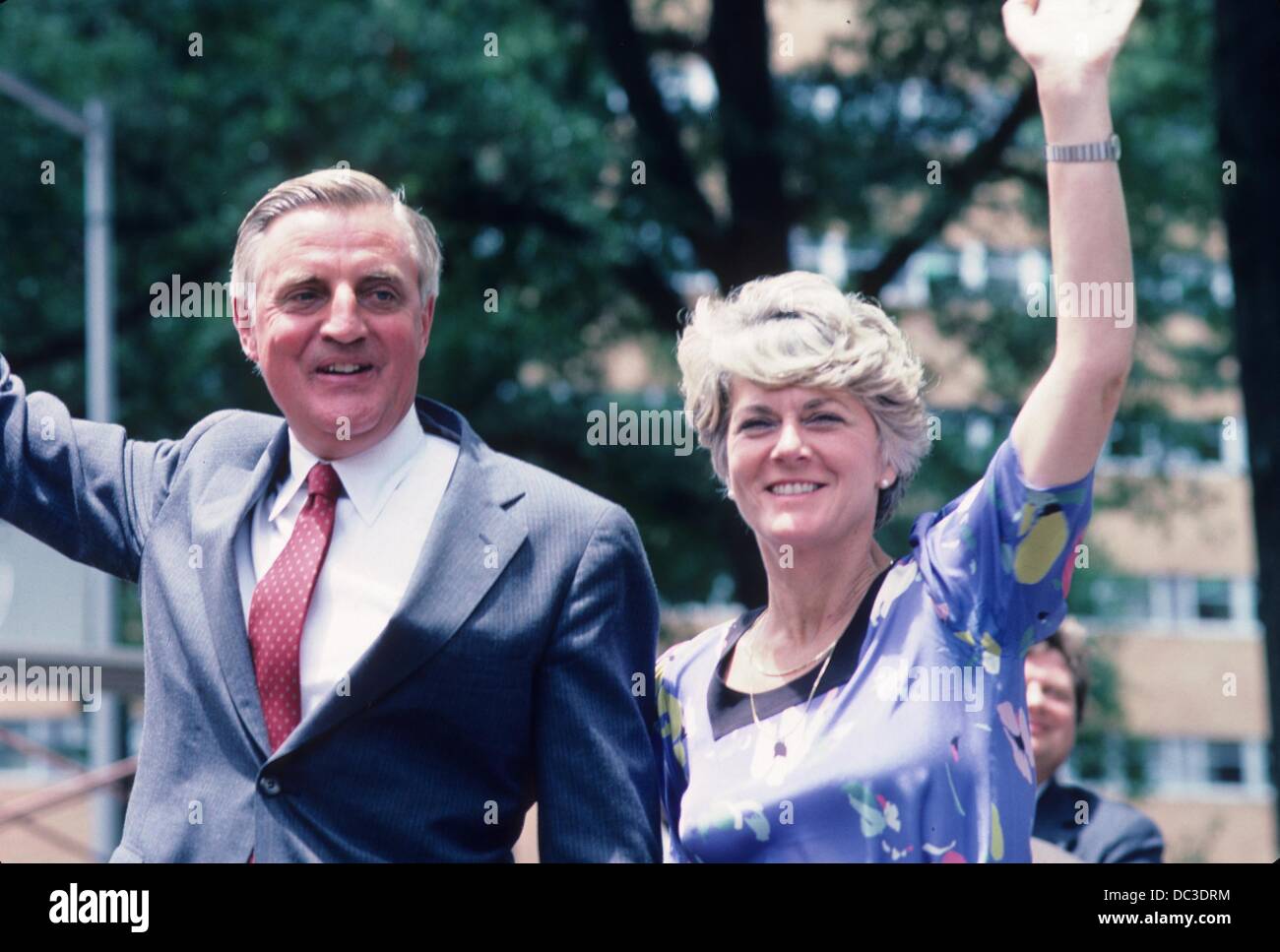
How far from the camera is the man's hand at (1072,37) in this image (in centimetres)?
233

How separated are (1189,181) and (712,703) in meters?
8.06

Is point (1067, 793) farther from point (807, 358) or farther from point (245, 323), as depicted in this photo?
point (245, 323)

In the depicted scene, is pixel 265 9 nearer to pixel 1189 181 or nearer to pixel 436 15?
pixel 436 15

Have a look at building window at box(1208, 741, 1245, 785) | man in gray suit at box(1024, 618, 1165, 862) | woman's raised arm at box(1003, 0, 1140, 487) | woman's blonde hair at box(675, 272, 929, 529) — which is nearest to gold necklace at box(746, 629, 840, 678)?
woman's blonde hair at box(675, 272, 929, 529)

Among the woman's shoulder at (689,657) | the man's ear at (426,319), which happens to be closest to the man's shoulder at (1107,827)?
the woman's shoulder at (689,657)

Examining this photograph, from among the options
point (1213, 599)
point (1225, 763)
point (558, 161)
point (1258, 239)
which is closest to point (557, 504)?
point (1258, 239)

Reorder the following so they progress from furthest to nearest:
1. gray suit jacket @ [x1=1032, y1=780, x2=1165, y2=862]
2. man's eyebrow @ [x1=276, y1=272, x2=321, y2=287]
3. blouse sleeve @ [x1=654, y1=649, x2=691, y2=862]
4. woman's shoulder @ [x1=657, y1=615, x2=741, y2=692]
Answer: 1. gray suit jacket @ [x1=1032, y1=780, x2=1165, y2=862]
2. woman's shoulder @ [x1=657, y1=615, x2=741, y2=692]
3. blouse sleeve @ [x1=654, y1=649, x2=691, y2=862]
4. man's eyebrow @ [x1=276, y1=272, x2=321, y2=287]

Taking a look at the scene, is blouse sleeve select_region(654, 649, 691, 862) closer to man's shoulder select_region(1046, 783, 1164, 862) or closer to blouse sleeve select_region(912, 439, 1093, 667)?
blouse sleeve select_region(912, 439, 1093, 667)

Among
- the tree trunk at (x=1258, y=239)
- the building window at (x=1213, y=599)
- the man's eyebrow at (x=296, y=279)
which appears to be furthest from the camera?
the building window at (x=1213, y=599)

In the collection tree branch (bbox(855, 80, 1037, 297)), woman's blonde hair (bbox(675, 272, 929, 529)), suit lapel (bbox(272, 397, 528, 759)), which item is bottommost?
suit lapel (bbox(272, 397, 528, 759))

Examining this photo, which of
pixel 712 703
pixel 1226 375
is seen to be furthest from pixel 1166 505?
pixel 712 703

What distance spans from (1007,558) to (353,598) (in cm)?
87

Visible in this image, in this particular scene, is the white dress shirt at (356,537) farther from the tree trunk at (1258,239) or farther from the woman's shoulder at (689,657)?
the tree trunk at (1258,239)

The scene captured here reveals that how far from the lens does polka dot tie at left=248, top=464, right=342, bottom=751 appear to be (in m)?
2.40
